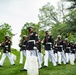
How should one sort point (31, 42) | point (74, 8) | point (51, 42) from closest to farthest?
point (74, 8) → point (31, 42) → point (51, 42)

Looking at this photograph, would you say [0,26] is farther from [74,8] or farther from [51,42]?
[74,8]

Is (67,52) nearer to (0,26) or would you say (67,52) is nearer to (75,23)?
(75,23)

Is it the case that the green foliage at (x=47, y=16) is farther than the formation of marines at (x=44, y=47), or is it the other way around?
the green foliage at (x=47, y=16)

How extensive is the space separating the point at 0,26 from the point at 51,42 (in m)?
78.2

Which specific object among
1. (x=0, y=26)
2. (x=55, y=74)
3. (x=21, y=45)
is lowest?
(x=55, y=74)

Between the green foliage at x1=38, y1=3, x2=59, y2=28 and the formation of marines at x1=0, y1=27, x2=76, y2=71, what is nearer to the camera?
the formation of marines at x1=0, y1=27, x2=76, y2=71

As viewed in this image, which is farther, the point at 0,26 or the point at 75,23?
the point at 0,26

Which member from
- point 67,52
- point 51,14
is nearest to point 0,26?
point 51,14

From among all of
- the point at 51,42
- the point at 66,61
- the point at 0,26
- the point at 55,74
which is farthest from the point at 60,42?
the point at 0,26

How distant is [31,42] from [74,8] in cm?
406

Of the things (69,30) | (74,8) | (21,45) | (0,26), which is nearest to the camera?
(74,8)

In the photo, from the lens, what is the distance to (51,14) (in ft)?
272

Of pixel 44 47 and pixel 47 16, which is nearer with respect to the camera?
pixel 44 47

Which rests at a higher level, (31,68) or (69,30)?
(69,30)
